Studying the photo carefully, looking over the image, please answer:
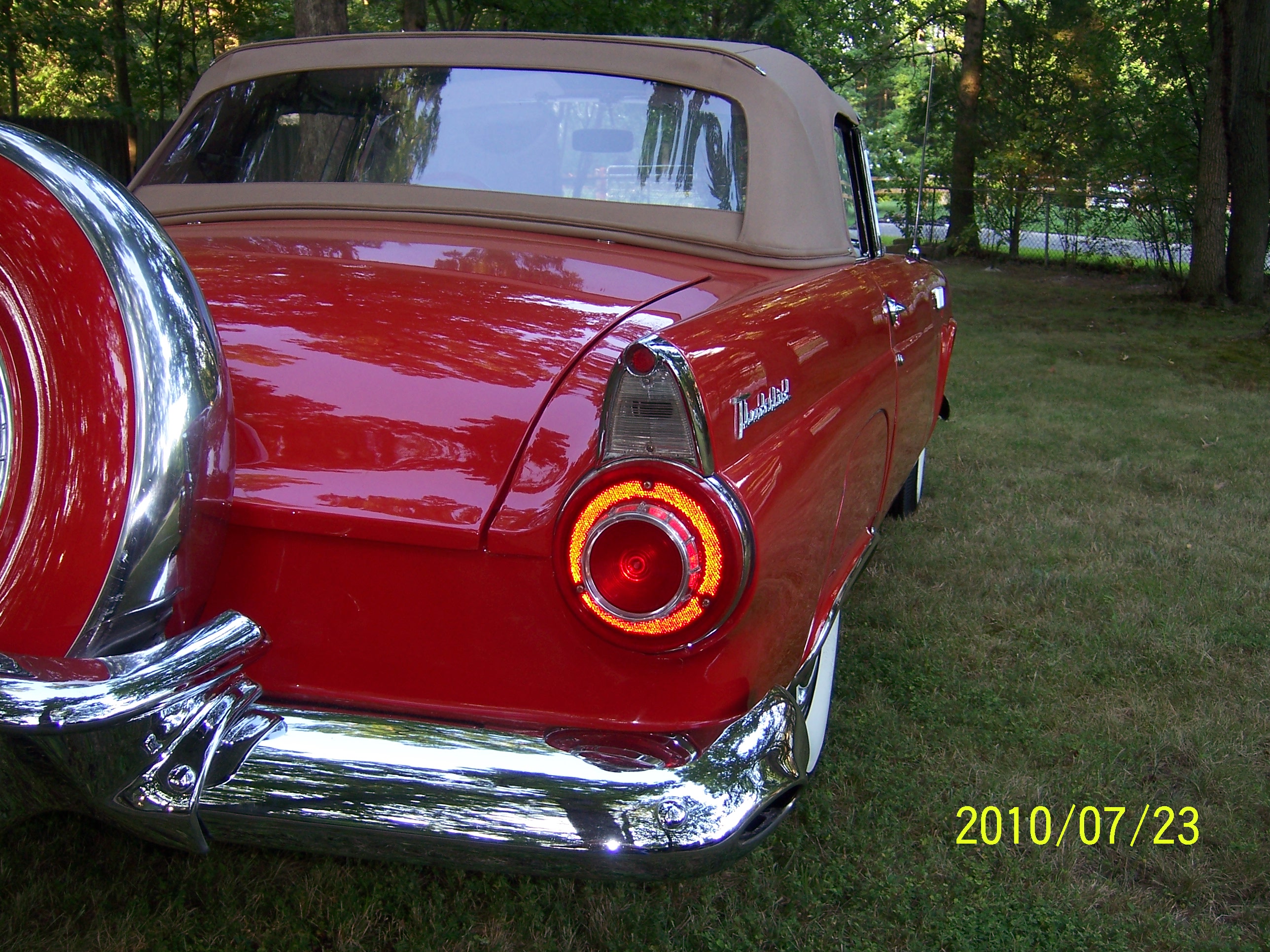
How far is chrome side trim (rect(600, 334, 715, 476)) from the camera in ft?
5.05

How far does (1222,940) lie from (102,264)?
7.74 feet

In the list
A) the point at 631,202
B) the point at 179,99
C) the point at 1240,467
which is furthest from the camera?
the point at 179,99

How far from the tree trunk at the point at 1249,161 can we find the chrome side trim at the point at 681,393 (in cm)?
1229

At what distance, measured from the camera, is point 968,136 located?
18766mm

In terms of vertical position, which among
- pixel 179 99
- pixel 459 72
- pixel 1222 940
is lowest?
pixel 1222 940

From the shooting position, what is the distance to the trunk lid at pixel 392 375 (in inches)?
63.7

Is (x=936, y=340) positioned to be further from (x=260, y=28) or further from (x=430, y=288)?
(x=260, y=28)

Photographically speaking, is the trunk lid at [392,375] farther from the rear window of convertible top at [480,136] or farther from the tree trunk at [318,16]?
the tree trunk at [318,16]

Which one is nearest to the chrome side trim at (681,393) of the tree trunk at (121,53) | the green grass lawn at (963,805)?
the green grass lawn at (963,805)

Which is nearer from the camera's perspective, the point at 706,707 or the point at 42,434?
the point at 42,434

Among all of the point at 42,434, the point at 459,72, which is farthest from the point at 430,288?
the point at 459,72

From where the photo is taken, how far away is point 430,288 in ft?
6.45

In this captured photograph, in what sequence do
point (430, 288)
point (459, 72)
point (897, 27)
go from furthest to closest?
1. point (897, 27)
2. point (459, 72)
3. point (430, 288)

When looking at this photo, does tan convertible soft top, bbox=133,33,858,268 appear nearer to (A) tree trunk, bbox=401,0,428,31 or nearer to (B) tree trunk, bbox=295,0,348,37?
(B) tree trunk, bbox=295,0,348,37
